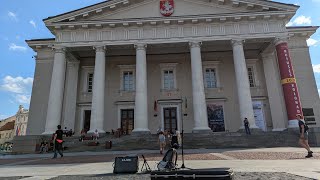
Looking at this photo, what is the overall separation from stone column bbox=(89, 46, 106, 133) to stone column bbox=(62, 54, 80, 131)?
14.8 ft

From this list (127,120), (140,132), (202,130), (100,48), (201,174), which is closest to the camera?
(201,174)

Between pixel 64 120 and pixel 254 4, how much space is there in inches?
866

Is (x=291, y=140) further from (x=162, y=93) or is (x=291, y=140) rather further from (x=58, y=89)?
(x=58, y=89)

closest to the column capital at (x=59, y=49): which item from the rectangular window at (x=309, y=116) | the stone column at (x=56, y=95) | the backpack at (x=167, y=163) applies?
the stone column at (x=56, y=95)

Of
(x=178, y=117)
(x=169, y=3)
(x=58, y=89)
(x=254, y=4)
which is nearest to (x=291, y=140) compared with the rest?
(x=178, y=117)

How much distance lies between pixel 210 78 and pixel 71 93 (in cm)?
1497

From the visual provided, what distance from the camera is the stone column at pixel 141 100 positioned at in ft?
73.4

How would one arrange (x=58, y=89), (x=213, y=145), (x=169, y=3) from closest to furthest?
(x=213, y=145), (x=58, y=89), (x=169, y=3)

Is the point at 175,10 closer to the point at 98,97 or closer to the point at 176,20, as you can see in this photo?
the point at 176,20

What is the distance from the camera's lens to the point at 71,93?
2755 centimetres

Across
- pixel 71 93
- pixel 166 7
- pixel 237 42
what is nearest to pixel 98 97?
pixel 71 93

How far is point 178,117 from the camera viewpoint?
1057 inches

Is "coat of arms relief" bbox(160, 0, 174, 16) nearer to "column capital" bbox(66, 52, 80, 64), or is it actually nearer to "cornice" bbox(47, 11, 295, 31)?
"cornice" bbox(47, 11, 295, 31)

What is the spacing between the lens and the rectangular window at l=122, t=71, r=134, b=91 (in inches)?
1113
